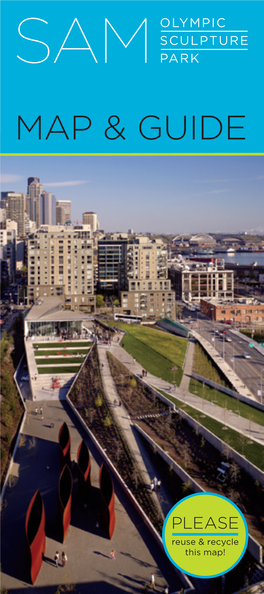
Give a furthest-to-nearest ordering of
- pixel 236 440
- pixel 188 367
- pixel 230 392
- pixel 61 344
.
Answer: pixel 61 344 < pixel 188 367 < pixel 230 392 < pixel 236 440

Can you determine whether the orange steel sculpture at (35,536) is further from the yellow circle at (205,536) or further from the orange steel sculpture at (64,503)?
the yellow circle at (205,536)

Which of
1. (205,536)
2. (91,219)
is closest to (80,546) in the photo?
(205,536)

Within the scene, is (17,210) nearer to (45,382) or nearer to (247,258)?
(247,258)

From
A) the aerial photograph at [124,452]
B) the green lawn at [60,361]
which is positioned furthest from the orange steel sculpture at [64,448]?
the green lawn at [60,361]

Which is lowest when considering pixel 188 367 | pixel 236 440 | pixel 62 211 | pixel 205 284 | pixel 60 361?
pixel 188 367

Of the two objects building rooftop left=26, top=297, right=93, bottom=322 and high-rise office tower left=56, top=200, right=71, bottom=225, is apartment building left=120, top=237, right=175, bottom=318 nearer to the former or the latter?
building rooftop left=26, top=297, right=93, bottom=322
